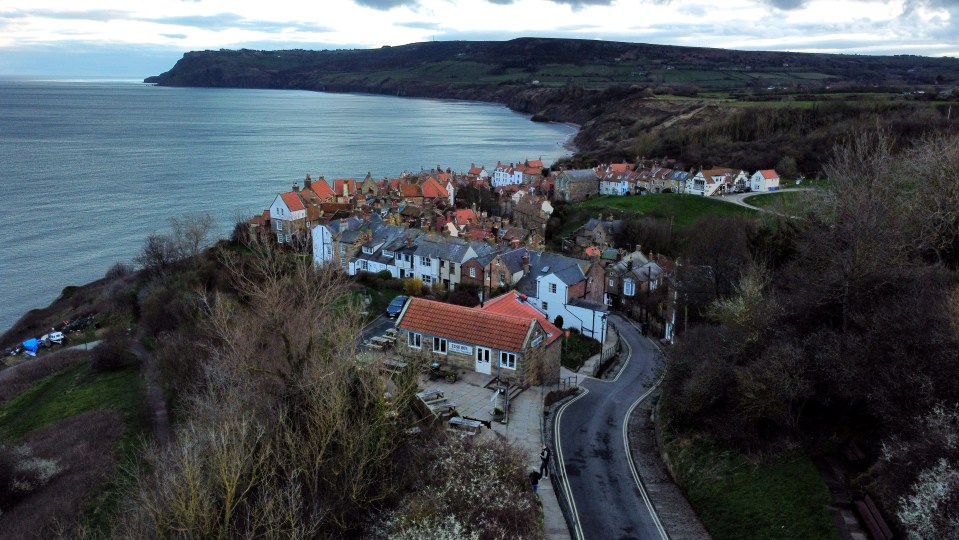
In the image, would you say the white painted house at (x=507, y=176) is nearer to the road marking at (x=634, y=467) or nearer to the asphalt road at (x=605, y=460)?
the asphalt road at (x=605, y=460)

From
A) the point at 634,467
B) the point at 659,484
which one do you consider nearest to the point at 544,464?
Result: the point at 634,467

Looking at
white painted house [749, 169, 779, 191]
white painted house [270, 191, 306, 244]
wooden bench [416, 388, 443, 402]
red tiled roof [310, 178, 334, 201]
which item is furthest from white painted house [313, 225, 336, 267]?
white painted house [749, 169, 779, 191]

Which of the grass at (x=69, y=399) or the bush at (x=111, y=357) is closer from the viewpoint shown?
the grass at (x=69, y=399)

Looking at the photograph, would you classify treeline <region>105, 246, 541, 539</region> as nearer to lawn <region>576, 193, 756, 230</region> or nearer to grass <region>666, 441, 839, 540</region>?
grass <region>666, 441, 839, 540</region>

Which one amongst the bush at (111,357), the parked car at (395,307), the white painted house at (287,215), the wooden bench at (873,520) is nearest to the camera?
the wooden bench at (873,520)

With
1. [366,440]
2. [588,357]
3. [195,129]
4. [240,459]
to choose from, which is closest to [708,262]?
[588,357]

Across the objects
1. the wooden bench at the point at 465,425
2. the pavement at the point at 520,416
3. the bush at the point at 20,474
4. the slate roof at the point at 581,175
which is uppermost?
the slate roof at the point at 581,175

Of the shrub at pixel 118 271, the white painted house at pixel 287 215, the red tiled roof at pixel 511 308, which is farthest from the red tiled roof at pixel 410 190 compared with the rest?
the red tiled roof at pixel 511 308

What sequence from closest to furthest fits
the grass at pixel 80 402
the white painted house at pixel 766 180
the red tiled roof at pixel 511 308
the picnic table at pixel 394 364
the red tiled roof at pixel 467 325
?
the picnic table at pixel 394 364
the red tiled roof at pixel 467 325
the grass at pixel 80 402
the red tiled roof at pixel 511 308
the white painted house at pixel 766 180
